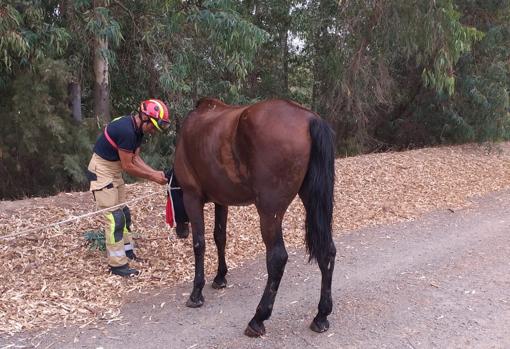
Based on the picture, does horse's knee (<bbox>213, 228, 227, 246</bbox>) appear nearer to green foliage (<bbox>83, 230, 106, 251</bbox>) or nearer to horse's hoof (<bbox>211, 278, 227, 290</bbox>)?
horse's hoof (<bbox>211, 278, 227, 290</bbox>)

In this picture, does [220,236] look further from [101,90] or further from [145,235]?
[101,90]

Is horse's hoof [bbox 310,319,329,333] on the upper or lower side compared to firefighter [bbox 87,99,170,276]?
lower

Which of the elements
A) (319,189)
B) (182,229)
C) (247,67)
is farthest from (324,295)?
(247,67)

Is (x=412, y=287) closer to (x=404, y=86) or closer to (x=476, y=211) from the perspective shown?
(x=476, y=211)

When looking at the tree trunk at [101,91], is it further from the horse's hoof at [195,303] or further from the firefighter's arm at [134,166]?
the horse's hoof at [195,303]

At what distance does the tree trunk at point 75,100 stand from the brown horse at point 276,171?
5.33 metres

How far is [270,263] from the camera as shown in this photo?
4043 millimetres

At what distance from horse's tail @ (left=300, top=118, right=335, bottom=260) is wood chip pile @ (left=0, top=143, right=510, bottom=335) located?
1.73 metres

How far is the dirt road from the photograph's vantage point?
398 centimetres

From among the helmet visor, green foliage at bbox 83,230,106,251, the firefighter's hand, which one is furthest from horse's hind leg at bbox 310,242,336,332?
green foliage at bbox 83,230,106,251

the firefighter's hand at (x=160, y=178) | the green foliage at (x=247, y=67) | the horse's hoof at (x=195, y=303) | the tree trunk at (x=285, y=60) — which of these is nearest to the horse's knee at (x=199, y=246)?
the horse's hoof at (x=195, y=303)

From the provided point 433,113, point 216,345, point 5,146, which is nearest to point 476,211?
point 216,345

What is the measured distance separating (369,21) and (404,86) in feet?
13.5

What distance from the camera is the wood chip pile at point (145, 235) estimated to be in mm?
4543
